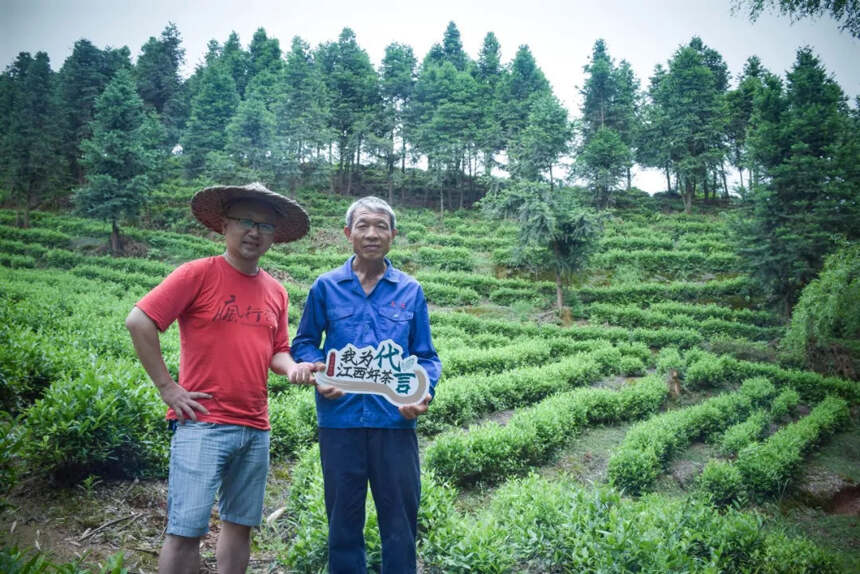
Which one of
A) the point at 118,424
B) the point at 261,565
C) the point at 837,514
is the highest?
the point at 118,424

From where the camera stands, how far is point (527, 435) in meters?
6.59

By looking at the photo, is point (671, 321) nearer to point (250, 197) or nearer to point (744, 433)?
point (744, 433)

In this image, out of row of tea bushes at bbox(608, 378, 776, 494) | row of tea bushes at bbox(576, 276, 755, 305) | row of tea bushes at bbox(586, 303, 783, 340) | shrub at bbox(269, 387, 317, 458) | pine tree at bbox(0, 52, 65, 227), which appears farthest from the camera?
pine tree at bbox(0, 52, 65, 227)

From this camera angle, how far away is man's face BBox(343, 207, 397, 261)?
2.40 m

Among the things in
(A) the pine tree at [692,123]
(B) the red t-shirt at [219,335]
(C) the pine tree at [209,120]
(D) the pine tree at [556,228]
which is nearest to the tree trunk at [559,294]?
(D) the pine tree at [556,228]

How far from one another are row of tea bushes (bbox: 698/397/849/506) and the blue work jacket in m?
5.36

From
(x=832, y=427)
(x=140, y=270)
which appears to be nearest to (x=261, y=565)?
(x=832, y=427)

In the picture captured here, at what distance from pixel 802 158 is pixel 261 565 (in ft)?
77.4

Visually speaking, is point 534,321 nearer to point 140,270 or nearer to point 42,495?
point 42,495

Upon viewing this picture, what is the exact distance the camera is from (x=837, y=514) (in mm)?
6961

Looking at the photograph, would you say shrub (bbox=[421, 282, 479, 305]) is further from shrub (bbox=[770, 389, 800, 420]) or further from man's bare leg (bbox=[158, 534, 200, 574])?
man's bare leg (bbox=[158, 534, 200, 574])

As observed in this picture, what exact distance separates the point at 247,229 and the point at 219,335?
1.97 feet

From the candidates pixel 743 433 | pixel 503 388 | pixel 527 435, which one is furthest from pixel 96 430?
pixel 743 433

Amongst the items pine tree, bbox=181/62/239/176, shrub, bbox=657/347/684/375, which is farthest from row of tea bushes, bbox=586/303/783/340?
pine tree, bbox=181/62/239/176
